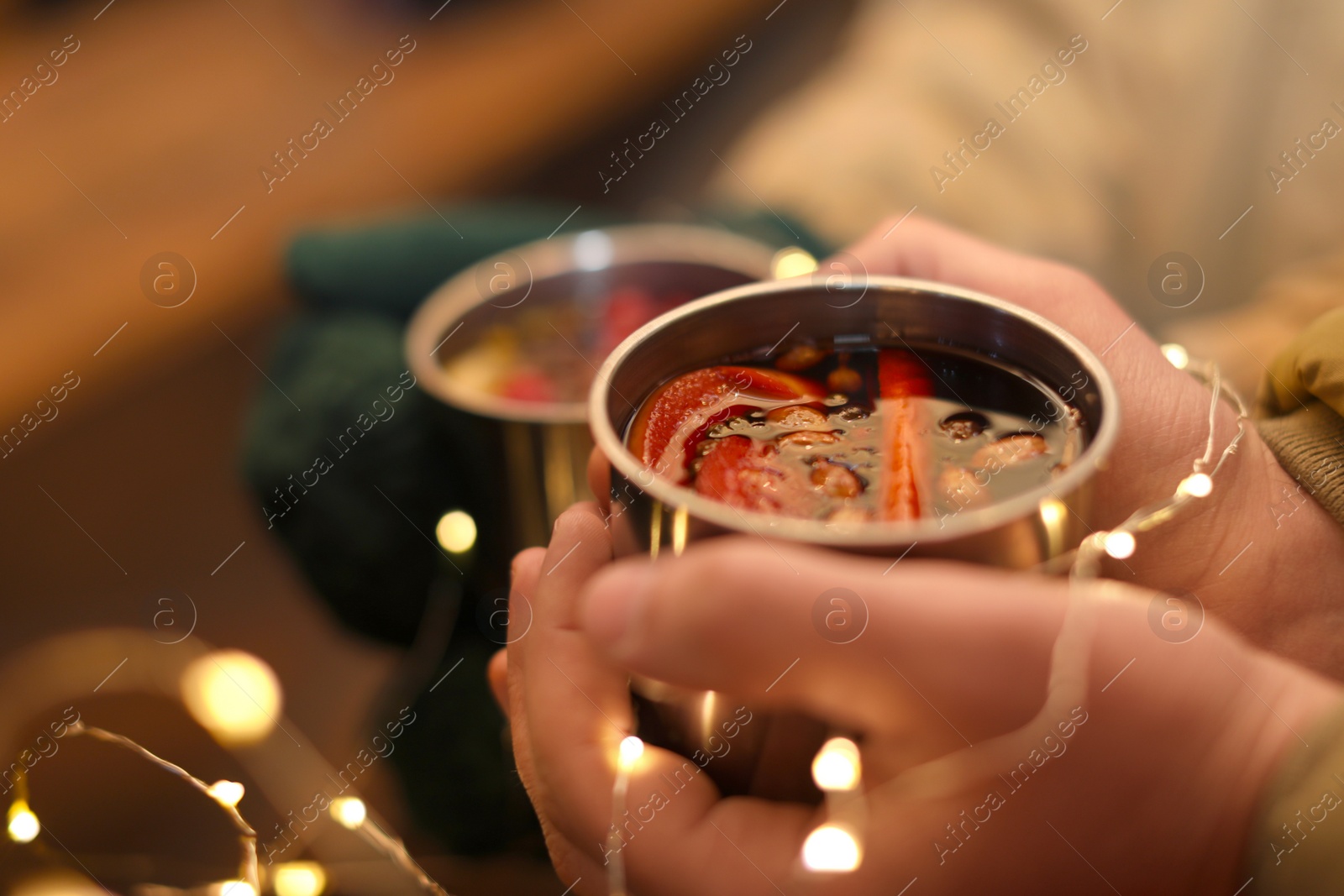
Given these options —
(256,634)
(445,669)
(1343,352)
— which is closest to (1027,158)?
(1343,352)

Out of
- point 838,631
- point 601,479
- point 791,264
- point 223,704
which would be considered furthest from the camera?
point 791,264

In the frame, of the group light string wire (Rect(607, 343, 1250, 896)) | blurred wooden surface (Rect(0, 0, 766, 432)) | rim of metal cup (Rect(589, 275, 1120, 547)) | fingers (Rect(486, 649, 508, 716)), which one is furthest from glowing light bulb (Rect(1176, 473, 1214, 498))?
blurred wooden surface (Rect(0, 0, 766, 432))

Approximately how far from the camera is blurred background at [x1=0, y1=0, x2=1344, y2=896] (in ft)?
2.99

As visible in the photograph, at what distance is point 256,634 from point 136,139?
1059 mm

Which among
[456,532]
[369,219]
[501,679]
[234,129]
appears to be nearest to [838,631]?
[501,679]

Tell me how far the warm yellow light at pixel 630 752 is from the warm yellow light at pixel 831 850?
88mm

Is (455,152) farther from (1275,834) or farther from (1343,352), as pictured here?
(1275,834)

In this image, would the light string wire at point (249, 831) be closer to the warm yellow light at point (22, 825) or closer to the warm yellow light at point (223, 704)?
the warm yellow light at point (22, 825)

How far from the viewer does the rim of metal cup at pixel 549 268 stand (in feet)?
2.66

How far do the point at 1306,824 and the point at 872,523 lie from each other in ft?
0.71

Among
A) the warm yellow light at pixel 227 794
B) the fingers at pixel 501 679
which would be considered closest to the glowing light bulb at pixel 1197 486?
the fingers at pixel 501 679

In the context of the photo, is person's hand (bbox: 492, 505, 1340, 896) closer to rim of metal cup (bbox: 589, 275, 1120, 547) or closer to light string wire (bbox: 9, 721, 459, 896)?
rim of metal cup (bbox: 589, 275, 1120, 547)

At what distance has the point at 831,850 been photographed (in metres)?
0.44

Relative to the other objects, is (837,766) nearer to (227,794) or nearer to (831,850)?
(831,850)
